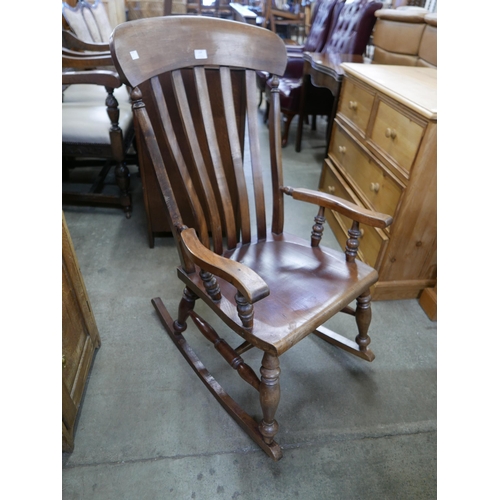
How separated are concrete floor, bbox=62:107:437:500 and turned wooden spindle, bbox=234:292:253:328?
20.6 inches

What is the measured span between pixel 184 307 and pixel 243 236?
1.14ft

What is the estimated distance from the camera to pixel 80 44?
2225mm

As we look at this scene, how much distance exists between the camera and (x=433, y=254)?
1.62 meters

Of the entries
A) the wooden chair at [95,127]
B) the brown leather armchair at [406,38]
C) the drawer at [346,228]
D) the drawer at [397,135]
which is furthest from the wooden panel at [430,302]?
the wooden chair at [95,127]

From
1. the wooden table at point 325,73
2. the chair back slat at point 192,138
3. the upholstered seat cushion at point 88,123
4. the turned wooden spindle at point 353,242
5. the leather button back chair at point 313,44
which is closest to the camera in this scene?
the chair back slat at point 192,138

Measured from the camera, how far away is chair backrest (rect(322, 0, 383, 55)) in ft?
8.34

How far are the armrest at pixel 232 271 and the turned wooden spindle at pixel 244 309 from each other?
0.18ft

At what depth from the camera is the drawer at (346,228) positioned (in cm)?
162

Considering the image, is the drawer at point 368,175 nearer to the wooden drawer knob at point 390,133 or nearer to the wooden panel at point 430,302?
the wooden drawer knob at point 390,133

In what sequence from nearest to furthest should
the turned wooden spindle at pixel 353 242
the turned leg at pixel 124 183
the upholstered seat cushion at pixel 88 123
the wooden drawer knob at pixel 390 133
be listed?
the turned wooden spindle at pixel 353 242
the wooden drawer knob at pixel 390 133
the upholstered seat cushion at pixel 88 123
the turned leg at pixel 124 183

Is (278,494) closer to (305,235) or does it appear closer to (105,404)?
(105,404)

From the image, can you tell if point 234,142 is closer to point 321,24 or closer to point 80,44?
point 80,44

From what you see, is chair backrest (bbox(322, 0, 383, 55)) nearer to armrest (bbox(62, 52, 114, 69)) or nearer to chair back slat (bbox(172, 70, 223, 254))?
armrest (bbox(62, 52, 114, 69))

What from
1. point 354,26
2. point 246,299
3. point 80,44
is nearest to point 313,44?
point 354,26
